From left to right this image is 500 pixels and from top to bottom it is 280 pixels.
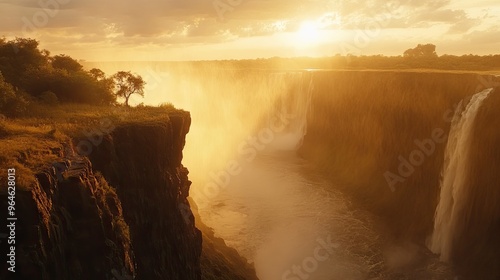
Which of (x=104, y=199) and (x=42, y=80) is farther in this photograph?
(x=42, y=80)

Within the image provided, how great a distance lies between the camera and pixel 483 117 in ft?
85.6

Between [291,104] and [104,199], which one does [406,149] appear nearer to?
[104,199]

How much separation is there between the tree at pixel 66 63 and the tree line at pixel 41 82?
1728mm

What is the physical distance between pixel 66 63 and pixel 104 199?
20375 millimetres

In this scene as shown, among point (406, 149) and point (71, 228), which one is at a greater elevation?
point (71, 228)

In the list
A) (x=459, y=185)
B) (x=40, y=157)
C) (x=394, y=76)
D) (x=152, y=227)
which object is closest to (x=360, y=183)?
(x=394, y=76)

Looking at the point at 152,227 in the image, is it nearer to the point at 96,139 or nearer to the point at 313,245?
the point at 96,139

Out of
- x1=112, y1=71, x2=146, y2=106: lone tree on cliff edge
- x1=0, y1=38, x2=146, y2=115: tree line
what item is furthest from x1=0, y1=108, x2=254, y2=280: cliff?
x1=112, y1=71, x2=146, y2=106: lone tree on cliff edge

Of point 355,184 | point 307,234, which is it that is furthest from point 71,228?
point 355,184

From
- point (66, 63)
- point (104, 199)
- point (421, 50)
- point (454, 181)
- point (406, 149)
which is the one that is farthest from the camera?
point (421, 50)

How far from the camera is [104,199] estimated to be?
40.8 feet

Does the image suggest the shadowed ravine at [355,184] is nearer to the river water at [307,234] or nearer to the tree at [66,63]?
the river water at [307,234]

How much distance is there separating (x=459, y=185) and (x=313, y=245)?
1161 centimetres

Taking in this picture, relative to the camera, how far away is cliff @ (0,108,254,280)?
945 cm
